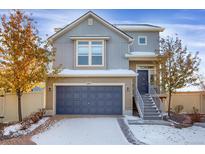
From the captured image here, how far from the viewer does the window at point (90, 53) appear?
46.6 ft

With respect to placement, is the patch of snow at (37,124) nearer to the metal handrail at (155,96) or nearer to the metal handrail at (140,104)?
the metal handrail at (140,104)

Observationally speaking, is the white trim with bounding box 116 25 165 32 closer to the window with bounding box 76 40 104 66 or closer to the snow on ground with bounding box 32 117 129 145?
the window with bounding box 76 40 104 66

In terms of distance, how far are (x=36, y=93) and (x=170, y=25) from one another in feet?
26.1

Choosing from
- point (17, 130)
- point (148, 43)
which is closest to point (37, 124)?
point (17, 130)

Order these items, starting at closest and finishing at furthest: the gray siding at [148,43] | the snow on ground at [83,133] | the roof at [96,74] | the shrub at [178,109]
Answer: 1. the snow on ground at [83,133]
2. the roof at [96,74]
3. the shrub at [178,109]
4. the gray siding at [148,43]

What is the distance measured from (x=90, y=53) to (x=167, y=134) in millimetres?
6368

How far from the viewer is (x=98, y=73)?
13492mm

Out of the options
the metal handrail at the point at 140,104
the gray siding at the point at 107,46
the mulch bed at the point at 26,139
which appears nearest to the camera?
the mulch bed at the point at 26,139

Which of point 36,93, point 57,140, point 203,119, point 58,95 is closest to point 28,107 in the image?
point 36,93

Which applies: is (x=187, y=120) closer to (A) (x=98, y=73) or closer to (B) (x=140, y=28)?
(A) (x=98, y=73)

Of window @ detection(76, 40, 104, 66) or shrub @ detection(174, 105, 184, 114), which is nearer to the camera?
window @ detection(76, 40, 104, 66)

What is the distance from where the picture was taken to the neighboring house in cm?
1350

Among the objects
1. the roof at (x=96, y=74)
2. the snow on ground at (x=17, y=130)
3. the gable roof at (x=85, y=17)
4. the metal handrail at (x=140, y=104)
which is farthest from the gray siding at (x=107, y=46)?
the snow on ground at (x=17, y=130)

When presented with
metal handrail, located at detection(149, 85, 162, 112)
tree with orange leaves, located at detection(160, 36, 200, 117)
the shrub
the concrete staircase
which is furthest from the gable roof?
the shrub
